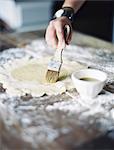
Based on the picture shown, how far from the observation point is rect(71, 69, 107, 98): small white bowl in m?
0.90

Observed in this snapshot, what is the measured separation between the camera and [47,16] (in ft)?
8.04

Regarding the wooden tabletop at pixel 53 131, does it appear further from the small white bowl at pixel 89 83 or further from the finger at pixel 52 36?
the finger at pixel 52 36

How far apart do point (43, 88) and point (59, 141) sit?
30 cm

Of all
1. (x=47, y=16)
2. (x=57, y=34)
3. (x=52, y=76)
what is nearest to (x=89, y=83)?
(x=52, y=76)

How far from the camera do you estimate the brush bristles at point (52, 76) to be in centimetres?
104

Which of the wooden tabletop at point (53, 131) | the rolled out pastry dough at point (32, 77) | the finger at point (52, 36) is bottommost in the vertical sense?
the wooden tabletop at point (53, 131)

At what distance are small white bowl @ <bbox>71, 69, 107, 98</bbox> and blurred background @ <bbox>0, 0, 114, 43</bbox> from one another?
1.22m

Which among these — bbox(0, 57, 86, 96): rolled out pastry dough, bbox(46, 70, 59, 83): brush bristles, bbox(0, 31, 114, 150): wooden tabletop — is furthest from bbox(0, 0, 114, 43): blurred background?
bbox(0, 31, 114, 150): wooden tabletop

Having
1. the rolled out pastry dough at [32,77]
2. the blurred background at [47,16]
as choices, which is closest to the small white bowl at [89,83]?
the rolled out pastry dough at [32,77]

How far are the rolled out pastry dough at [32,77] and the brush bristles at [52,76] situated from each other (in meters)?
0.01

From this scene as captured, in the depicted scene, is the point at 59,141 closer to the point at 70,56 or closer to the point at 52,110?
the point at 52,110

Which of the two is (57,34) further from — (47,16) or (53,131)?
(47,16)

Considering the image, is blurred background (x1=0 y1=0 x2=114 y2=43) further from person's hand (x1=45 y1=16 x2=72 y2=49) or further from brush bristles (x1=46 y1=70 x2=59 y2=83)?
brush bristles (x1=46 y1=70 x2=59 y2=83)

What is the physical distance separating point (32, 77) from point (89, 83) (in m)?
0.26
